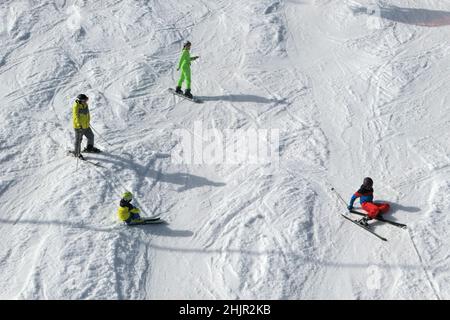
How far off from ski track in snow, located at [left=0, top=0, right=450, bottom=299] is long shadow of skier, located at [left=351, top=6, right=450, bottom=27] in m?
0.09

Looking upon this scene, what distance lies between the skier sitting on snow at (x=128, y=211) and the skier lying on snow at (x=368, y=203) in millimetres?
4706

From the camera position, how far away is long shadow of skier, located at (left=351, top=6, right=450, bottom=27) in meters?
18.4

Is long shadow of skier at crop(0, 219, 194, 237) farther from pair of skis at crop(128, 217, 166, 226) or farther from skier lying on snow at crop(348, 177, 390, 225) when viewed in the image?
skier lying on snow at crop(348, 177, 390, 225)

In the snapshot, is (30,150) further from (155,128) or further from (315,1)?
(315,1)

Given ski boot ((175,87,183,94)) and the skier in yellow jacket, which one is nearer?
the skier in yellow jacket

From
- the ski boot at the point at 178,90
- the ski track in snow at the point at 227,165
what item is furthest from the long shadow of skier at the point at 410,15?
the ski boot at the point at 178,90

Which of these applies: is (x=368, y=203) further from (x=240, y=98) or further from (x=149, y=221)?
(x=240, y=98)

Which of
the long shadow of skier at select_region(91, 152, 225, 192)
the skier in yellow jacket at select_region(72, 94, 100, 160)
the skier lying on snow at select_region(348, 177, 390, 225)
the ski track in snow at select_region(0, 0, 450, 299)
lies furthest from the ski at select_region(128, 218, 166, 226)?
the skier lying on snow at select_region(348, 177, 390, 225)

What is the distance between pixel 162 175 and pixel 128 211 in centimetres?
187

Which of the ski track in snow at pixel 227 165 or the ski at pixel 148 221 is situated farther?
the ski at pixel 148 221

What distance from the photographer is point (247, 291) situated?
9992 millimetres

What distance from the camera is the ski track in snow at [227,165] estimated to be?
33.8 feet

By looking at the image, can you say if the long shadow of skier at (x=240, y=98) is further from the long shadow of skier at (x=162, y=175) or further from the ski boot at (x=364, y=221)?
the ski boot at (x=364, y=221)

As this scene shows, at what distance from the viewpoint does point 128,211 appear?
36.0ft
